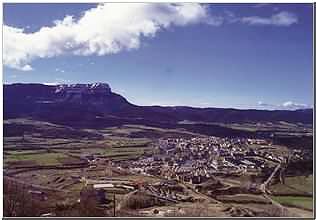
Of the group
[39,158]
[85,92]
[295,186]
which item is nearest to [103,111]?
[85,92]

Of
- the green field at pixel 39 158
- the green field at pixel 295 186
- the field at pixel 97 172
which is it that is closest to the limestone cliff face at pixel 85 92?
the field at pixel 97 172

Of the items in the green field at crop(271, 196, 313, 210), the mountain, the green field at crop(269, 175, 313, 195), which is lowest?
the green field at crop(271, 196, 313, 210)

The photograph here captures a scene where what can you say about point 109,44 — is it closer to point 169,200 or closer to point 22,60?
point 22,60

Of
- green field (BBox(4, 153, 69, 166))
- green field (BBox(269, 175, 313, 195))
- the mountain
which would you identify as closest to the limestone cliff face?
the mountain

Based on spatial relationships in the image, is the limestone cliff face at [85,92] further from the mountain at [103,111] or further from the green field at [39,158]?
the green field at [39,158]

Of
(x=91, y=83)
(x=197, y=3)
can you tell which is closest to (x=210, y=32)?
(x=197, y=3)

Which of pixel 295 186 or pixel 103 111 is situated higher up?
pixel 103 111

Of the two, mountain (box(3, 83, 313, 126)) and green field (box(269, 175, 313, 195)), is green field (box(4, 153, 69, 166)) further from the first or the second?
green field (box(269, 175, 313, 195))

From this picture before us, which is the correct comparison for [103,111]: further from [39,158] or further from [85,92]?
[39,158]
